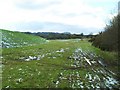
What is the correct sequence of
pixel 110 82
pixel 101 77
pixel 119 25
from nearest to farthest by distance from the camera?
pixel 110 82 < pixel 101 77 < pixel 119 25

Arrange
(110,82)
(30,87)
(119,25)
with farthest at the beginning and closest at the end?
(119,25), (110,82), (30,87)

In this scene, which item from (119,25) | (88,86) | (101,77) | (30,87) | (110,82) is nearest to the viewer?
(30,87)

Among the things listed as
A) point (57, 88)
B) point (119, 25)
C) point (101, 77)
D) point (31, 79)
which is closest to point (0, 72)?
point (31, 79)

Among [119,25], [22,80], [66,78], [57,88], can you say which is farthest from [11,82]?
[119,25]

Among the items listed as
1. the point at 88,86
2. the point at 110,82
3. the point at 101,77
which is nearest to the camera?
the point at 88,86

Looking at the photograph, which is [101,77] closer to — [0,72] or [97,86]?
[97,86]

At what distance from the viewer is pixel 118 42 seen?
42.7 m

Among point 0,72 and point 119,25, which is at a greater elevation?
point 119,25

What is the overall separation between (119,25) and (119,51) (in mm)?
3647

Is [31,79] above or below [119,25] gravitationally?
below

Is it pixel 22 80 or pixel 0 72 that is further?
pixel 0 72

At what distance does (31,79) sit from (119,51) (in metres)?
21.9

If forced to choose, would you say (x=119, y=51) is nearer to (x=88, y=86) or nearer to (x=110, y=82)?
(x=110, y=82)

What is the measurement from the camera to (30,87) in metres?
21.0
